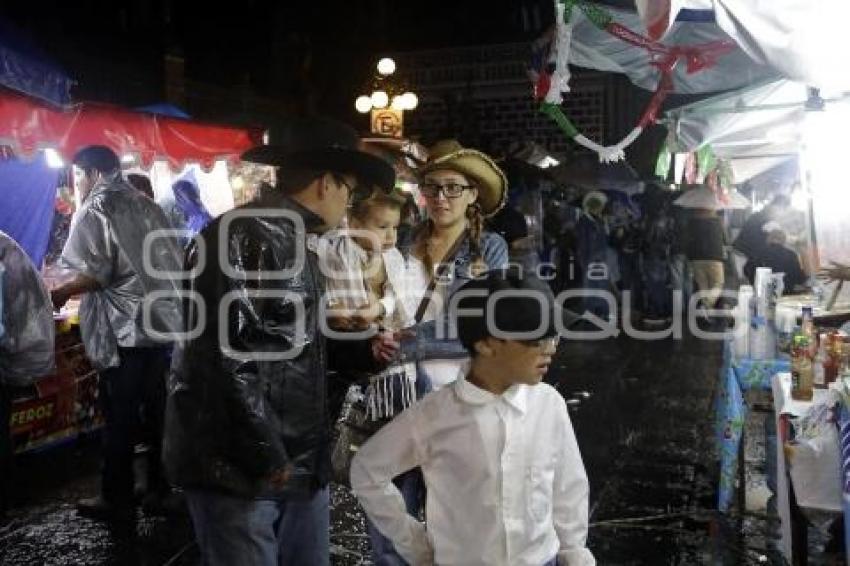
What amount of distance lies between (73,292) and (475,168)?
3.20 m

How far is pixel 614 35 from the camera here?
542cm

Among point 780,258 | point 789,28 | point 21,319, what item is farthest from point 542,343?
point 780,258

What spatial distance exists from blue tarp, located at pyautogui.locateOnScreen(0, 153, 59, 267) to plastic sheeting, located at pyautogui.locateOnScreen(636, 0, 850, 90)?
6.46 metres

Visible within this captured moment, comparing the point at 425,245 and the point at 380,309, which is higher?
the point at 425,245

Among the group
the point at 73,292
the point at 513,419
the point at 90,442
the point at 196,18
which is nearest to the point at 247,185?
the point at 90,442

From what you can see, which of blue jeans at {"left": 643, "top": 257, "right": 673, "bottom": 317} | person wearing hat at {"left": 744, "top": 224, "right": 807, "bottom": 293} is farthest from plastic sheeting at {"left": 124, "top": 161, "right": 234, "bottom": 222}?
blue jeans at {"left": 643, "top": 257, "right": 673, "bottom": 317}

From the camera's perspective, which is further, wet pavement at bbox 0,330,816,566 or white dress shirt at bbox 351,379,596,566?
wet pavement at bbox 0,330,816,566

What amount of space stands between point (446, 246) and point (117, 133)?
17.1ft

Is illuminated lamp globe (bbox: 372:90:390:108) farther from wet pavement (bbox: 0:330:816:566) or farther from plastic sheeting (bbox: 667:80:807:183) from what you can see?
wet pavement (bbox: 0:330:816:566)

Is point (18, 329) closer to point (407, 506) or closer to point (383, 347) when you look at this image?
point (407, 506)

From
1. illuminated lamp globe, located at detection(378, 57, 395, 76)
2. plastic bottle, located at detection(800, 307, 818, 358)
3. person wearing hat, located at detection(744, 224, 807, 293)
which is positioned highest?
illuminated lamp globe, located at detection(378, 57, 395, 76)

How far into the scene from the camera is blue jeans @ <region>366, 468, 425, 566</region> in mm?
3686

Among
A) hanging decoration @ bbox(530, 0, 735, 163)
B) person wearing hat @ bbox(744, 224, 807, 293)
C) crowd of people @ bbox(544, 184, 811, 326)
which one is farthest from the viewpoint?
crowd of people @ bbox(544, 184, 811, 326)

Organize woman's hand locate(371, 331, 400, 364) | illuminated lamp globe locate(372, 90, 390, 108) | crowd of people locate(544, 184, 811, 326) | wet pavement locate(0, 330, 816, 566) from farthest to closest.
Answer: illuminated lamp globe locate(372, 90, 390, 108) → crowd of people locate(544, 184, 811, 326) → wet pavement locate(0, 330, 816, 566) → woman's hand locate(371, 331, 400, 364)
